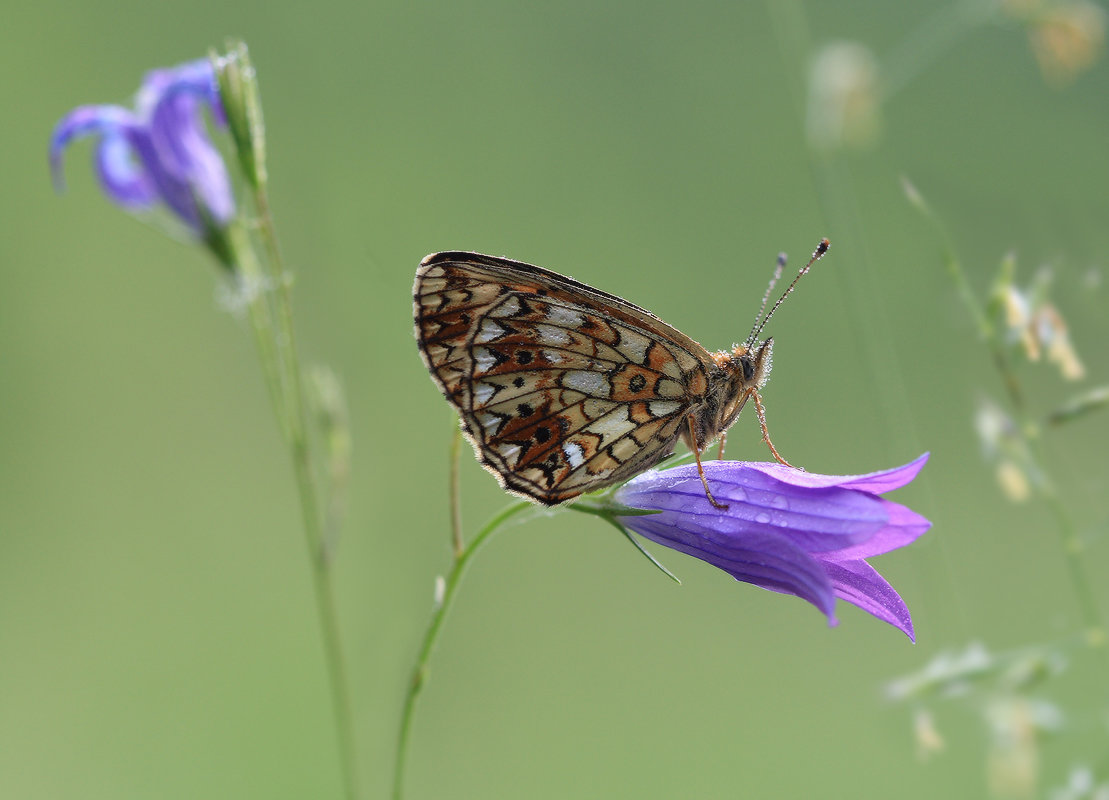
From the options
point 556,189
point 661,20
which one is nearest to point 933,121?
point 661,20

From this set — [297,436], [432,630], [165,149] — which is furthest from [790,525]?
[165,149]

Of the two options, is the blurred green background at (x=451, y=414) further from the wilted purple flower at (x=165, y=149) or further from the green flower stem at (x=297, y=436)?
the green flower stem at (x=297, y=436)

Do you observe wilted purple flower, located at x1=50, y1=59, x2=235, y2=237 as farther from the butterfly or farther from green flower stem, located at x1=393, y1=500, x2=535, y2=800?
green flower stem, located at x1=393, y1=500, x2=535, y2=800

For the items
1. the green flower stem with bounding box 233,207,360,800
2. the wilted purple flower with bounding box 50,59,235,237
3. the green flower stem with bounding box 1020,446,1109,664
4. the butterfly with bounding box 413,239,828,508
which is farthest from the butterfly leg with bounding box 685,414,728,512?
the wilted purple flower with bounding box 50,59,235,237

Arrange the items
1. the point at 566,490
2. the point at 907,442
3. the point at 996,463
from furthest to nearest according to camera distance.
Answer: the point at 907,442
the point at 996,463
the point at 566,490

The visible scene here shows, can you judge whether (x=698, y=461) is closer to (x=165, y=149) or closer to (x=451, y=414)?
(x=165, y=149)

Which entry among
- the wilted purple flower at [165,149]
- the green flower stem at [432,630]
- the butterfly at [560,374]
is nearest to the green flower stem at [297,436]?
the green flower stem at [432,630]

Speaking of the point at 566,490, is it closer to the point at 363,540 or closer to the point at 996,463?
the point at 996,463
